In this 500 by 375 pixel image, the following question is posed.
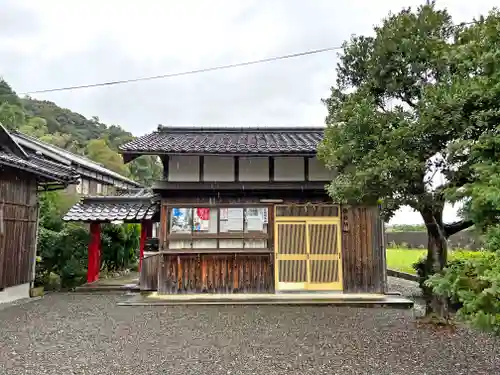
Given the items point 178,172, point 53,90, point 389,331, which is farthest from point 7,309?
point 389,331

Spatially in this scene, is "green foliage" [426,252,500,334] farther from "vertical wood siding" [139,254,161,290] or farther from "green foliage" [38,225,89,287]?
"green foliage" [38,225,89,287]

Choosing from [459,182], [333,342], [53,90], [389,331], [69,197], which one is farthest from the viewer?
[69,197]

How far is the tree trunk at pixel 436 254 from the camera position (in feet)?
18.8

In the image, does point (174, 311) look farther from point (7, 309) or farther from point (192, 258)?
point (7, 309)

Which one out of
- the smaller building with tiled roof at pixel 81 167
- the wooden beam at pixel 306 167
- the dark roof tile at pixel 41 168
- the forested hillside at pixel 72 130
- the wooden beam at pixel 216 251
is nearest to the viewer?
the dark roof tile at pixel 41 168

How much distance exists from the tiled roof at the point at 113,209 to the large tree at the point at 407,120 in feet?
18.5

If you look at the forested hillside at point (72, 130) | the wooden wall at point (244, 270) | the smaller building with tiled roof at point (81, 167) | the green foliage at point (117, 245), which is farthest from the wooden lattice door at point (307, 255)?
the forested hillside at point (72, 130)

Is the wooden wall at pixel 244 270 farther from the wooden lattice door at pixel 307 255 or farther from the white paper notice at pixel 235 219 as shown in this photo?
the white paper notice at pixel 235 219

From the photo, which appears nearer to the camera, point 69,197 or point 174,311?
point 174,311

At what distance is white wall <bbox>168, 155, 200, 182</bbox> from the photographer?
336 inches

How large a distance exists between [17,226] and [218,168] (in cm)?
470

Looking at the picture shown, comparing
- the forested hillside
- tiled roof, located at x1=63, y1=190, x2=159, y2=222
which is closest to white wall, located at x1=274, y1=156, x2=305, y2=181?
tiled roof, located at x1=63, y1=190, x2=159, y2=222

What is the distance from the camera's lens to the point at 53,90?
9375 millimetres

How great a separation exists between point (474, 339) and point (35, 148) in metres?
15.5
